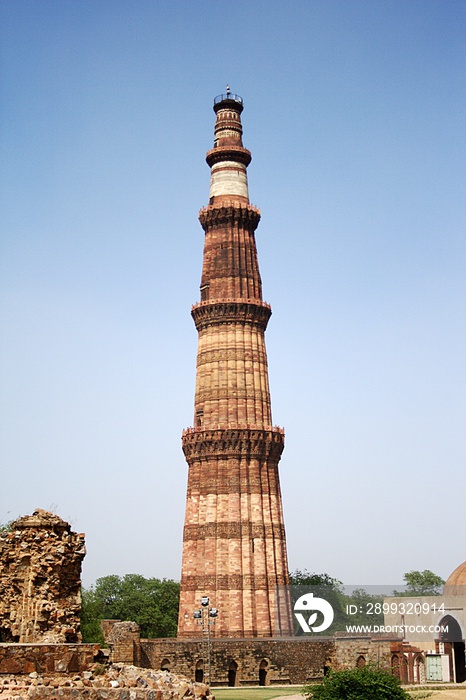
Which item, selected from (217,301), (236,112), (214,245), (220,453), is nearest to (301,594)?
(220,453)

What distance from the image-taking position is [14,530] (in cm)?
1530

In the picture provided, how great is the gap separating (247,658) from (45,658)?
23946 mm

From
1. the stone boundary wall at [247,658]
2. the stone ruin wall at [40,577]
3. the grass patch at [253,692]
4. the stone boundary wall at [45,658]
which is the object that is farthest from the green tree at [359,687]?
the stone boundary wall at [247,658]

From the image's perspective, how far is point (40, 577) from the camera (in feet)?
49.2

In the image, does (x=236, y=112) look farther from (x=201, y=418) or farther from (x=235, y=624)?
(x=235, y=624)

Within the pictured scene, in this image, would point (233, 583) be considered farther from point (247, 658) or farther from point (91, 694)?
point (91, 694)

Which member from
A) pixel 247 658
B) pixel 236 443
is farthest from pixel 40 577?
pixel 236 443

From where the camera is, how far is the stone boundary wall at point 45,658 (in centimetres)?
1108

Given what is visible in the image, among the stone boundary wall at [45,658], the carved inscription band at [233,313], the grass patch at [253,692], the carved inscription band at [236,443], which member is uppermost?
the carved inscription band at [233,313]

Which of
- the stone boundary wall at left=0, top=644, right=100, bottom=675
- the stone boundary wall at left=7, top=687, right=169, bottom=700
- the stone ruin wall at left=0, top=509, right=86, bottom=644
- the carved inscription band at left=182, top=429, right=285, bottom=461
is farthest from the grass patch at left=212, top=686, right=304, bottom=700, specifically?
the stone boundary wall at left=7, top=687, right=169, bottom=700

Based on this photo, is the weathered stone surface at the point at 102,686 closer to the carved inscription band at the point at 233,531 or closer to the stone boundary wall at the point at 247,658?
the stone boundary wall at the point at 247,658

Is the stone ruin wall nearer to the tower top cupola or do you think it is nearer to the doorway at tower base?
the doorway at tower base

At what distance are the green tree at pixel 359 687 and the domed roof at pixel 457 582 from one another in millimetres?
22700

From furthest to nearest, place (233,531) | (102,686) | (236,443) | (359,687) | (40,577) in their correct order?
(236,443)
(233,531)
(359,687)
(40,577)
(102,686)
